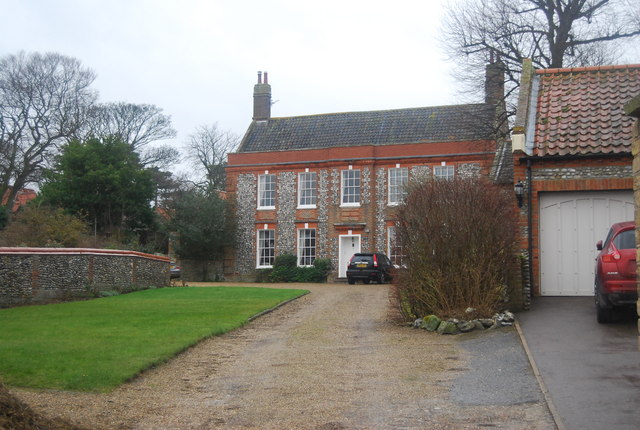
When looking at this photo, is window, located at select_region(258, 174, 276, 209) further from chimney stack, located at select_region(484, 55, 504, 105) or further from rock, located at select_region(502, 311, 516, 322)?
rock, located at select_region(502, 311, 516, 322)

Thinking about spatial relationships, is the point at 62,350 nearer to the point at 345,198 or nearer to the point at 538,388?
the point at 538,388

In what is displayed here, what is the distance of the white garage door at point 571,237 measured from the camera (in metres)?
16.5

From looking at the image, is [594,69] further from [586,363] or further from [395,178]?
[395,178]

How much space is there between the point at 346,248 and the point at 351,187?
3.15 meters

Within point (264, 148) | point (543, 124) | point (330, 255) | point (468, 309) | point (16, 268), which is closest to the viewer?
point (468, 309)

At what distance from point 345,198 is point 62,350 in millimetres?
26379

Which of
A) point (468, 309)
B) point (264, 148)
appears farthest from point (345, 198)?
point (468, 309)

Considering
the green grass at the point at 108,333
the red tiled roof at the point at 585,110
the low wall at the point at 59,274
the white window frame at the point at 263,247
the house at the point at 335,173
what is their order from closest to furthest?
the green grass at the point at 108,333, the red tiled roof at the point at 585,110, the low wall at the point at 59,274, the house at the point at 335,173, the white window frame at the point at 263,247

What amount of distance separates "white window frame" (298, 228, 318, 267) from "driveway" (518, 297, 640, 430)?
22.7m

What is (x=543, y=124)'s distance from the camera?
17.8 meters

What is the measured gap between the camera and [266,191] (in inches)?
1535

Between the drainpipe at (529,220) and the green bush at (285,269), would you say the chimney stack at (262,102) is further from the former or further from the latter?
the drainpipe at (529,220)

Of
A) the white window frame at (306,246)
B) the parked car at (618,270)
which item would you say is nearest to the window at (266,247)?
the white window frame at (306,246)

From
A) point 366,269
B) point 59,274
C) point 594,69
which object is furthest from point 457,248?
point 366,269
